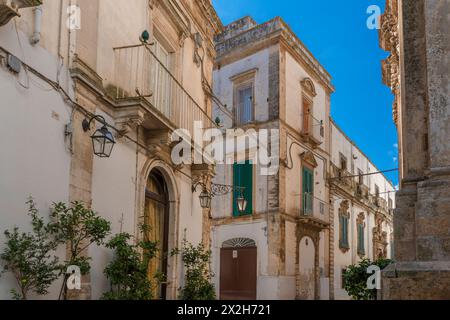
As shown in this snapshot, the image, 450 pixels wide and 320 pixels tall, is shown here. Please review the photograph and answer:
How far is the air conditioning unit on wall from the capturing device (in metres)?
5.43

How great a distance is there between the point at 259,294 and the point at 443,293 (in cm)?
1572

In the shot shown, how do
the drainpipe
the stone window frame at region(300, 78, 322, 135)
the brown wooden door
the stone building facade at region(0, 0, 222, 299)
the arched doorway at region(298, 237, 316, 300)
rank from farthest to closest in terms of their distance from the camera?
the stone window frame at region(300, 78, 322, 135), the arched doorway at region(298, 237, 316, 300), the brown wooden door, the drainpipe, the stone building facade at region(0, 0, 222, 299)

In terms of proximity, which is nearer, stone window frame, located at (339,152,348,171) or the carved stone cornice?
the carved stone cornice

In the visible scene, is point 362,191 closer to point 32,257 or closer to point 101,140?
point 101,140

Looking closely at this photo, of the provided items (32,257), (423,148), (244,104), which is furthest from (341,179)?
(423,148)

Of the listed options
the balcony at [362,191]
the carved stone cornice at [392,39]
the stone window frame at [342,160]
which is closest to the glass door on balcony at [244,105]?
the stone window frame at [342,160]

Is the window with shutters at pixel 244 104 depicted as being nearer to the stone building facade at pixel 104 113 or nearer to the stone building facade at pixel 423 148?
the stone building facade at pixel 104 113

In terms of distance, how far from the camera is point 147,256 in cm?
827

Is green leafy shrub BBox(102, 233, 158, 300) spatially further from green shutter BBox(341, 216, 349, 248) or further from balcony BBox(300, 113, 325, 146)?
green shutter BBox(341, 216, 349, 248)

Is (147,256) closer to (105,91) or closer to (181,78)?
(105,91)

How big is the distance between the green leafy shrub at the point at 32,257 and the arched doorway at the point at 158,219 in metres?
3.13

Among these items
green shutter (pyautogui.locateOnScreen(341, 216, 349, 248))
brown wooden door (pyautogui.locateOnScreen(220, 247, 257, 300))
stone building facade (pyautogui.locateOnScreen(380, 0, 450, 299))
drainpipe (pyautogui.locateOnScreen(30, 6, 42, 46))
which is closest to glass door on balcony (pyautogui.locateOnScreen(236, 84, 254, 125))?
brown wooden door (pyautogui.locateOnScreen(220, 247, 257, 300))

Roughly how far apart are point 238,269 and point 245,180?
125 inches

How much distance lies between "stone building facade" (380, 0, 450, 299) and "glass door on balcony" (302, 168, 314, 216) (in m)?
16.1
